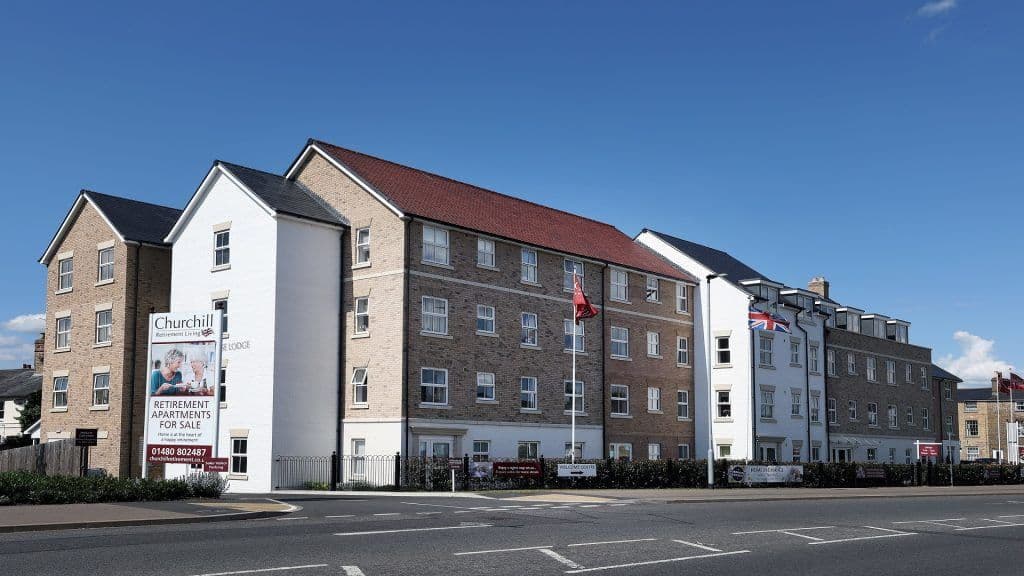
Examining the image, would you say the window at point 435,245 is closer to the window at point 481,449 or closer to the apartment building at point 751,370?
the window at point 481,449

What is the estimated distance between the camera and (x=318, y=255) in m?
37.7

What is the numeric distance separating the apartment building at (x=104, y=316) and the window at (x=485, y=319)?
14.2m

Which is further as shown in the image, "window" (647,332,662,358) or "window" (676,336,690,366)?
"window" (676,336,690,366)

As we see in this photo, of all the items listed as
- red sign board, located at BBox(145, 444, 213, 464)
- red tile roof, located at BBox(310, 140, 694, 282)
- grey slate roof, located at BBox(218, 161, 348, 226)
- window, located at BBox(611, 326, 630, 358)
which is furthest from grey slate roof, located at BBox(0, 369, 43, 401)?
red sign board, located at BBox(145, 444, 213, 464)

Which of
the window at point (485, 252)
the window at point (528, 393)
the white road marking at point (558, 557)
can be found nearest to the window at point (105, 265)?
the window at point (485, 252)

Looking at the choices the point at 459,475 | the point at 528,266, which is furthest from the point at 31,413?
the point at 459,475

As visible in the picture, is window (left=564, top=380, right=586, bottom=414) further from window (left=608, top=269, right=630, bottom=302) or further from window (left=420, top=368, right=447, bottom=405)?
window (left=420, top=368, right=447, bottom=405)

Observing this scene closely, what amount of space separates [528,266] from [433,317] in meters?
5.94

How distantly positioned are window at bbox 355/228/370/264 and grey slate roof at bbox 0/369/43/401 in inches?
1512

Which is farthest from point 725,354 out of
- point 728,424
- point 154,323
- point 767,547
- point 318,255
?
point 767,547

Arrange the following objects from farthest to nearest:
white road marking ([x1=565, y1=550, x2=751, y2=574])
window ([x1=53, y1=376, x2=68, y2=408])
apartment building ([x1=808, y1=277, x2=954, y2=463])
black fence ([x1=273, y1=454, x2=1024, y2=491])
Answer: apartment building ([x1=808, y1=277, x2=954, y2=463]) → window ([x1=53, y1=376, x2=68, y2=408]) → black fence ([x1=273, y1=454, x2=1024, y2=491]) → white road marking ([x1=565, y1=550, x2=751, y2=574])

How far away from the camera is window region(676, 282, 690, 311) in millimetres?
49656

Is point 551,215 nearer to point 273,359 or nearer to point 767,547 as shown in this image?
point 273,359

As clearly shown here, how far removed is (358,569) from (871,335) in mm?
55101
